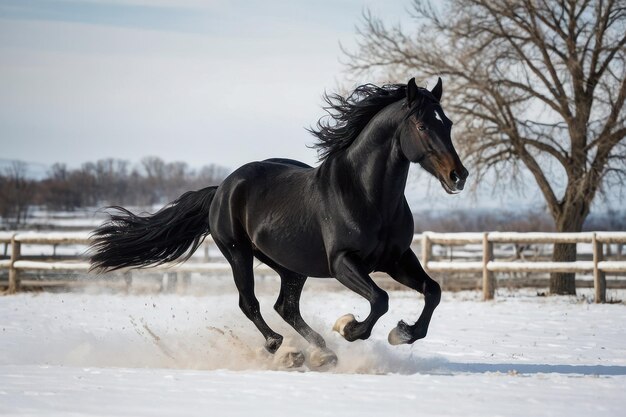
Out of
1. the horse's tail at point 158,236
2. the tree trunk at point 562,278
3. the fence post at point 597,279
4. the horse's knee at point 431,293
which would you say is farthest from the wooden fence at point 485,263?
the horse's knee at point 431,293

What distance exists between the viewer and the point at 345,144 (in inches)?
275

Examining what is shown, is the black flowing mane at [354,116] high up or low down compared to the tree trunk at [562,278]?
up

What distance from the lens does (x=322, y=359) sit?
6.71 m

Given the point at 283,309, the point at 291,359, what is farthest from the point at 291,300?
the point at 291,359

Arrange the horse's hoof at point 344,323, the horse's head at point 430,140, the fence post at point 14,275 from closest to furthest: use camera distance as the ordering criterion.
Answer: the horse's head at point 430,140 < the horse's hoof at point 344,323 < the fence post at point 14,275

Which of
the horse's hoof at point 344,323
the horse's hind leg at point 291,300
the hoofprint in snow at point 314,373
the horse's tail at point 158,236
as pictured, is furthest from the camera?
the horse's tail at point 158,236

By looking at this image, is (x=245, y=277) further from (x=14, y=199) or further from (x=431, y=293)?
(x=14, y=199)

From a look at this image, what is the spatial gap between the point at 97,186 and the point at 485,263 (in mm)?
90329

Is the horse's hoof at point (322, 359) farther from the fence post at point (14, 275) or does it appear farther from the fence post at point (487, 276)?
the fence post at point (14, 275)

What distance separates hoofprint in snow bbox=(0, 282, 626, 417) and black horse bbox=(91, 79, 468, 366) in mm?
521

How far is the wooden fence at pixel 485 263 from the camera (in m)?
14.4

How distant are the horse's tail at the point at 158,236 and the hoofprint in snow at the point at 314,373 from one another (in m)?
0.74

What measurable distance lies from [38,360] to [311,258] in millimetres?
2593

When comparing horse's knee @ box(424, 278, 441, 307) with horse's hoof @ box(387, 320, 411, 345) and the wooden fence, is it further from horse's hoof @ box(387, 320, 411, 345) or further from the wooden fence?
the wooden fence
